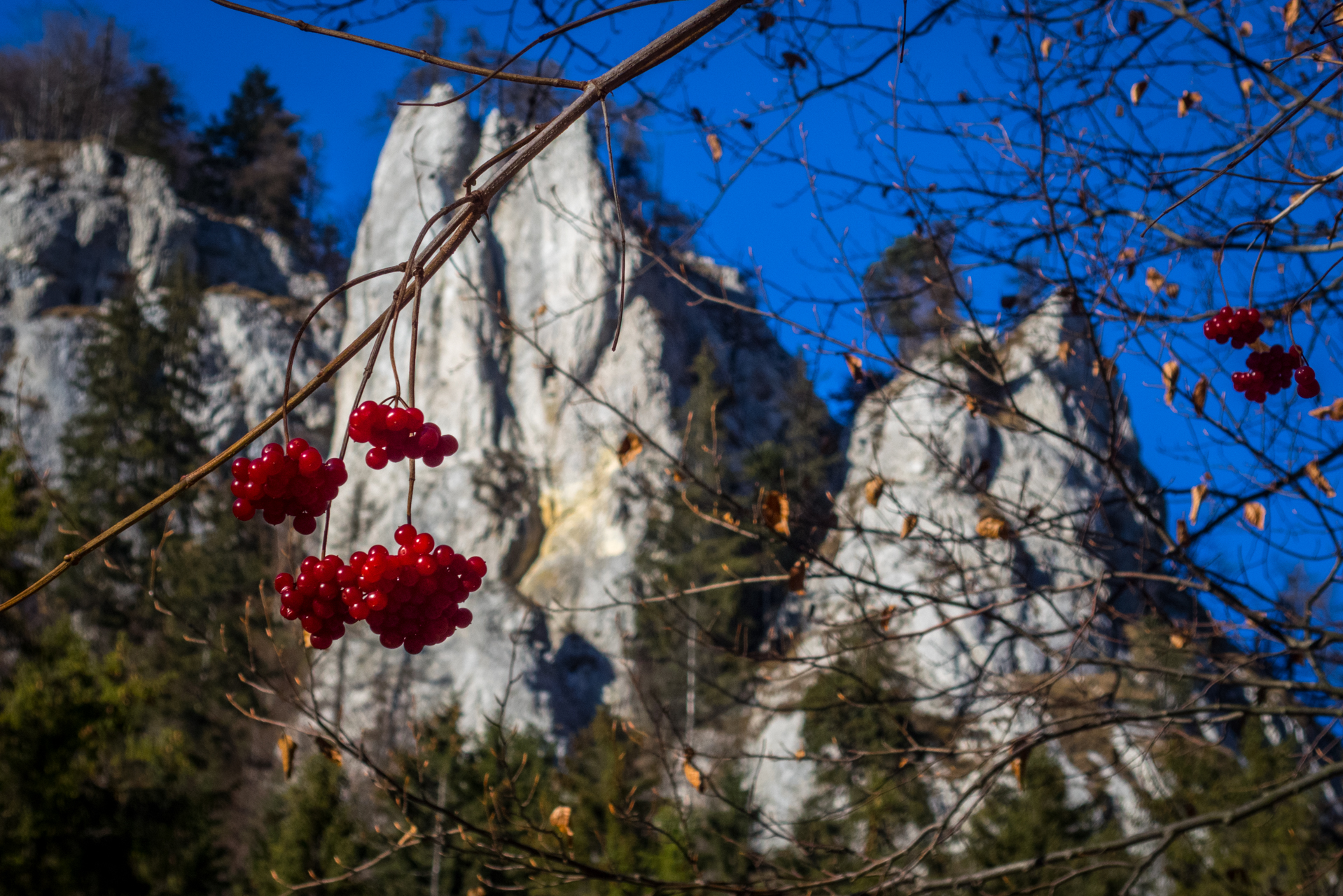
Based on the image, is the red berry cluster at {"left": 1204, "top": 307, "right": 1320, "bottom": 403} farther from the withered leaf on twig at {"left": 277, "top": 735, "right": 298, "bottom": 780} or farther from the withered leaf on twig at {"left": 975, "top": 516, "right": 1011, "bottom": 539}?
the withered leaf on twig at {"left": 277, "top": 735, "right": 298, "bottom": 780}

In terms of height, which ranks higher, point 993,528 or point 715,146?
point 715,146

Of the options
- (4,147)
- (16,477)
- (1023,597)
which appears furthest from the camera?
(4,147)

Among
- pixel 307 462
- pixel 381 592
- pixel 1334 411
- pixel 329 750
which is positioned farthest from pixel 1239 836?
pixel 307 462

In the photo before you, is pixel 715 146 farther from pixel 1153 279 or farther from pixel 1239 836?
pixel 1239 836

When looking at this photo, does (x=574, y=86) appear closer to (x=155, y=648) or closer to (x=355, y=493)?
(x=155, y=648)

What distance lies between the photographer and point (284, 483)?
1.04 m

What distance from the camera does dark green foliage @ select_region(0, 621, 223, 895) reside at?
8.55 m

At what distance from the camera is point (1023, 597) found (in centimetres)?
260

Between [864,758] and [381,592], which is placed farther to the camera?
[864,758]

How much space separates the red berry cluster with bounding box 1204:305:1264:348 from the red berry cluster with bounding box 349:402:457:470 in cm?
169

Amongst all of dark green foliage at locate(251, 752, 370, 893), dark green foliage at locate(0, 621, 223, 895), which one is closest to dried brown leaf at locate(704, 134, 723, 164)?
dark green foliage at locate(0, 621, 223, 895)

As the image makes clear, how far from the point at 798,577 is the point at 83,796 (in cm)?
→ 1024

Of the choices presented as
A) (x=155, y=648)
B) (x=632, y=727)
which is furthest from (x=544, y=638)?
(x=632, y=727)

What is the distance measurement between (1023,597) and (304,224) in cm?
4033
